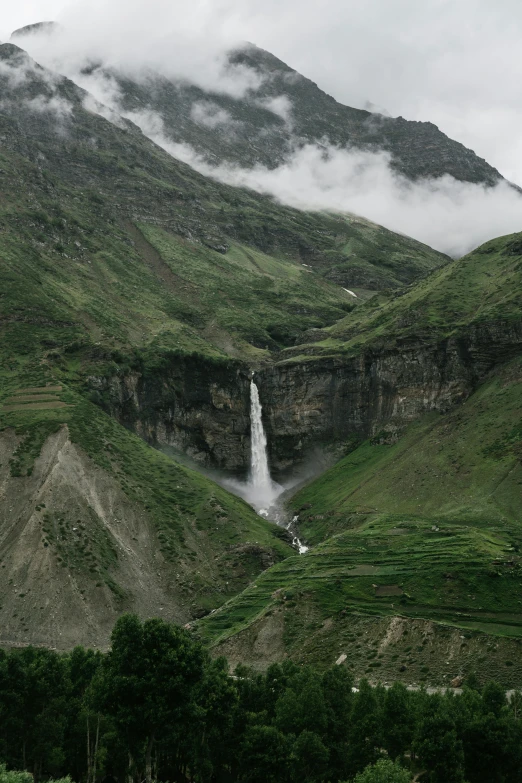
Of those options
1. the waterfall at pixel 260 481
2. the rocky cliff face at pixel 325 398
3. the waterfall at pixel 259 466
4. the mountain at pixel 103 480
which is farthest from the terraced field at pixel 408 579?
the waterfall at pixel 259 466

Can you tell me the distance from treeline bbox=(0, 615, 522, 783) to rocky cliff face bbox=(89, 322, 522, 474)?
10899 centimetres

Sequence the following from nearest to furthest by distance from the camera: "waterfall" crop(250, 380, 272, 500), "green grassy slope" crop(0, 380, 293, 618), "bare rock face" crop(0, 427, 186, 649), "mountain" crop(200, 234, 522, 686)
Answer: "mountain" crop(200, 234, 522, 686), "bare rock face" crop(0, 427, 186, 649), "green grassy slope" crop(0, 380, 293, 618), "waterfall" crop(250, 380, 272, 500)

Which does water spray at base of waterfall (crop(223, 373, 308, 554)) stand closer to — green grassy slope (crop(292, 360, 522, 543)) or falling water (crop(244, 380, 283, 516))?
falling water (crop(244, 380, 283, 516))

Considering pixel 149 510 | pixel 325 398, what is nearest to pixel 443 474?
pixel 149 510

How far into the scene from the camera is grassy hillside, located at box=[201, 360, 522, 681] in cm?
9450

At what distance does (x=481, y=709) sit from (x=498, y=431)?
9270 centimetres

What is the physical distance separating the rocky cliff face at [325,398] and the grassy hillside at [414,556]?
8.76 meters

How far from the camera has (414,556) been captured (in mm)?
111500

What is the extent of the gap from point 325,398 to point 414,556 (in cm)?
9133

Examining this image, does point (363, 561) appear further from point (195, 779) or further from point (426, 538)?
point (195, 779)

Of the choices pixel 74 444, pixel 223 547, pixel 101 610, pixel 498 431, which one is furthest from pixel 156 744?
pixel 498 431

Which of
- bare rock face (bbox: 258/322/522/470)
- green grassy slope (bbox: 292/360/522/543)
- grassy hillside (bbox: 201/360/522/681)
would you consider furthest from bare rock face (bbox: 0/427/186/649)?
bare rock face (bbox: 258/322/522/470)

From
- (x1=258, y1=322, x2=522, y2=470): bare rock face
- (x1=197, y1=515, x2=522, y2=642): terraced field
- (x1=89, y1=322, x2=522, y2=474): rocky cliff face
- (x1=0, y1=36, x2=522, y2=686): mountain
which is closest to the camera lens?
(x1=197, y1=515, x2=522, y2=642): terraced field

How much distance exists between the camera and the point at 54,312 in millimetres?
185875
